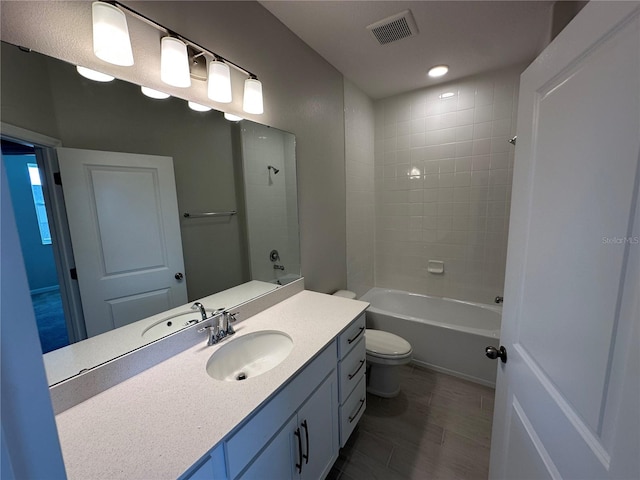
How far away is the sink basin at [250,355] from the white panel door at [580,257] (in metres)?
0.91

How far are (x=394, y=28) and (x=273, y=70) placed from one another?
82 centimetres

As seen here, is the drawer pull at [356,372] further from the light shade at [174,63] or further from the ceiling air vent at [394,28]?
the ceiling air vent at [394,28]

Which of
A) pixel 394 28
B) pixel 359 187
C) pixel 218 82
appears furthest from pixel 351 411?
pixel 394 28

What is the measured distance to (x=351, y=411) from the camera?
1514 millimetres

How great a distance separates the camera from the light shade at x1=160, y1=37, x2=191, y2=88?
1.02m

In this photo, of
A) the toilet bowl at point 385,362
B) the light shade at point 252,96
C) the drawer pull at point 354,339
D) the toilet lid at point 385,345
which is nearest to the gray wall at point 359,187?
the toilet lid at point 385,345

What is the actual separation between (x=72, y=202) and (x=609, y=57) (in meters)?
1.49

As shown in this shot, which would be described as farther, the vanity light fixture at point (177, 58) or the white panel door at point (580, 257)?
the vanity light fixture at point (177, 58)

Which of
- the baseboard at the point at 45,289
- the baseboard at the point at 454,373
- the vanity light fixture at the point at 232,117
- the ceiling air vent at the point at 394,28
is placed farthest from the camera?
the baseboard at the point at 454,373

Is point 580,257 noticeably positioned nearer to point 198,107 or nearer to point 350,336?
point 350,336

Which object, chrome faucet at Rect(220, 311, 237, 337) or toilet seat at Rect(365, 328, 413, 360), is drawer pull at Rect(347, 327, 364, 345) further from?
chrome faucet at Rect(220, 311, 237, 337)

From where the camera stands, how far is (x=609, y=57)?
0.55 metres

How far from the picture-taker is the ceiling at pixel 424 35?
149 cm

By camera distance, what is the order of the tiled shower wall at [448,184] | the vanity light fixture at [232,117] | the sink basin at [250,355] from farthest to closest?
the tiled shower wall at [448,184], the vanity light fixture at [232,117], the sink basin at [250,355]
